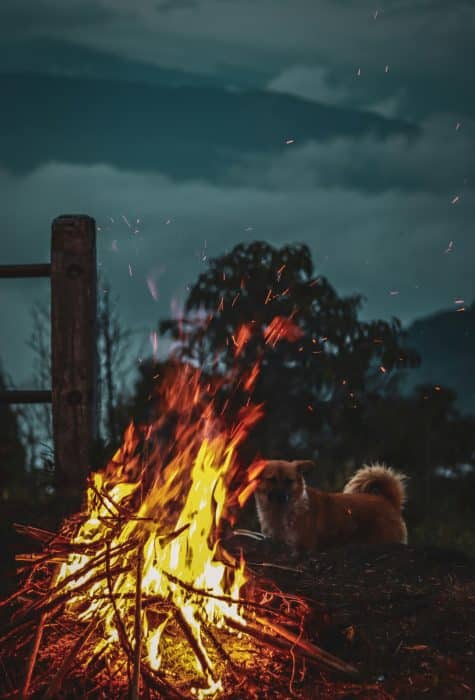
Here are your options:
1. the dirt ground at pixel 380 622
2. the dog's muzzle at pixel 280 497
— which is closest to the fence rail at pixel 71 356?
the dirt ground at pixel 380 622

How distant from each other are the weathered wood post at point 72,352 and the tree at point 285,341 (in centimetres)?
286

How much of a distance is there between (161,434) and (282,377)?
289cm

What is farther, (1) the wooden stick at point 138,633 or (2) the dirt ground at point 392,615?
(2) the dirt ground at point 392,615

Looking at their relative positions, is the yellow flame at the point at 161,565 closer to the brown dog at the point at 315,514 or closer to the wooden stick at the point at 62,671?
the wooden stick at the point at 62,671

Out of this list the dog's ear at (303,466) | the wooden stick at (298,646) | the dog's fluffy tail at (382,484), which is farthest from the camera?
the dog's fluffy tail at (382,484)

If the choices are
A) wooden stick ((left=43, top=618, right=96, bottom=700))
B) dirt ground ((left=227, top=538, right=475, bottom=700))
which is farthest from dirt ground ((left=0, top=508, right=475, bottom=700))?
wooden stick ((left=43, top=618, right=96, bottom=700))

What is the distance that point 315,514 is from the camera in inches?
248

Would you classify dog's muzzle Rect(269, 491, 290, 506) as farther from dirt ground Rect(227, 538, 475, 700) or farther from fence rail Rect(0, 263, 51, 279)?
fence rail Rect(0, 263, 51, 279)

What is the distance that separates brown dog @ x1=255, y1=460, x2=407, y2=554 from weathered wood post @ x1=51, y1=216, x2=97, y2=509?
1.91 m

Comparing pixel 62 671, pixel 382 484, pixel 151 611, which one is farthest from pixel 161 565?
pixel 382 484

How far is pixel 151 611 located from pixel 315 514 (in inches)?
119

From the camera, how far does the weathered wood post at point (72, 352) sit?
4996 mm

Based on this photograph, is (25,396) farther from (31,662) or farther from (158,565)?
(31,662)

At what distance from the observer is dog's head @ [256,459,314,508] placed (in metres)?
6.34
